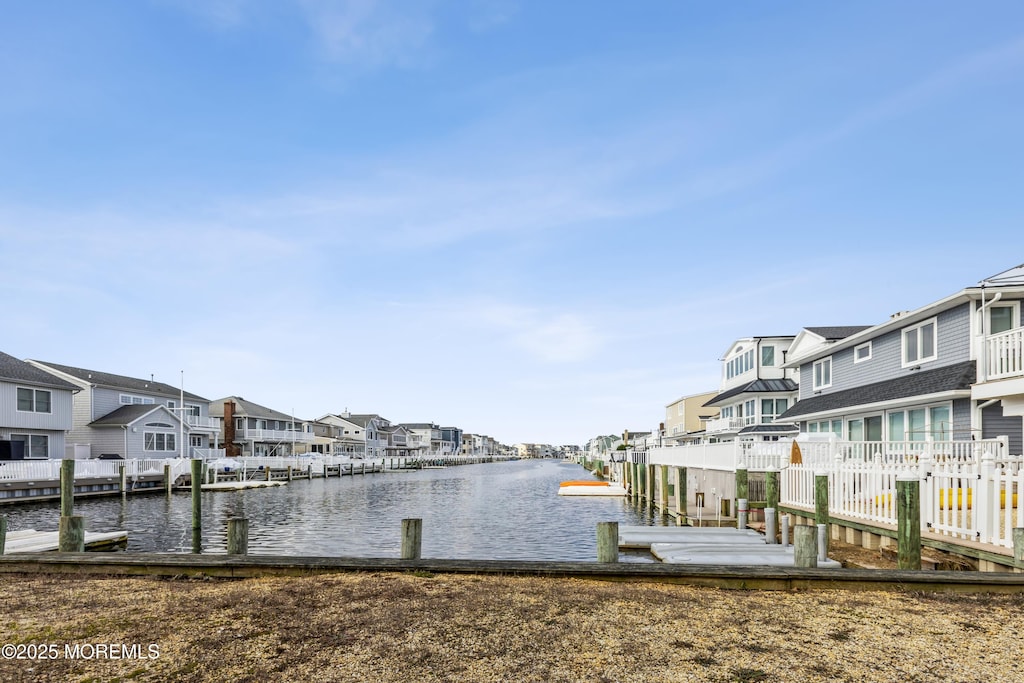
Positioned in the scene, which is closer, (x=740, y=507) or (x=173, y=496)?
(x=740, y=507)

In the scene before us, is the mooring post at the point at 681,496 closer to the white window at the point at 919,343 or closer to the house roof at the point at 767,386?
the white window at the point at 919,343

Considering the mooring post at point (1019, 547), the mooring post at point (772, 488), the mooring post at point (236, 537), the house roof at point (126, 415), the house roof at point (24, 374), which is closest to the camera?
the mooring post at point (1019, 547)

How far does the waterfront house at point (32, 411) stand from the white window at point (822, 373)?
48.5 meters

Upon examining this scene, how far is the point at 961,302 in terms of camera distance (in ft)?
76.0

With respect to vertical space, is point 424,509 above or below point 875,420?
below

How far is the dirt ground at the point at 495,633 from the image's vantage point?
6.75 m

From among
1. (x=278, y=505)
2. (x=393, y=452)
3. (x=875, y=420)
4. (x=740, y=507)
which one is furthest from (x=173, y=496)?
(x=393, y=452)

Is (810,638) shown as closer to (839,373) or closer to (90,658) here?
(90,658)

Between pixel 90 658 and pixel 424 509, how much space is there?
1207 inches

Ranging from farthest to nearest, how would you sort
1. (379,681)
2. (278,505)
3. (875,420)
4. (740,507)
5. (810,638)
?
(278,505), (875,420), (740,507), (810,638), (379,681)

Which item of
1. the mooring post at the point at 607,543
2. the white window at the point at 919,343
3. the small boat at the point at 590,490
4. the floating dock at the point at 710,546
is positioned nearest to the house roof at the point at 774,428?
the small boat at the point at 590,490

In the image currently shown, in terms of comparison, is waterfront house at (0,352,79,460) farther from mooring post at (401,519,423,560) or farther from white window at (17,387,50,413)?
mooring post at (401,519,423,560)

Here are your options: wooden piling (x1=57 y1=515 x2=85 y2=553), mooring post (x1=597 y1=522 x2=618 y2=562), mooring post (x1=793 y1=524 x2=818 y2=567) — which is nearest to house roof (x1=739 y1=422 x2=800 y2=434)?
mooring post (x1=793 y1=524 x2=818 y2=567)

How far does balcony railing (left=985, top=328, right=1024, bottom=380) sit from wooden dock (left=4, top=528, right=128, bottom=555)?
22.3 meters
